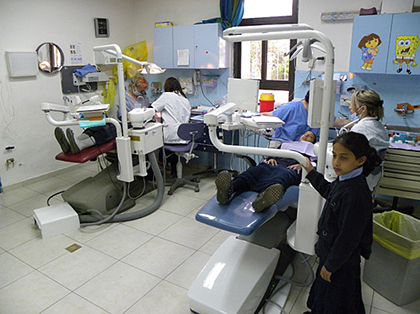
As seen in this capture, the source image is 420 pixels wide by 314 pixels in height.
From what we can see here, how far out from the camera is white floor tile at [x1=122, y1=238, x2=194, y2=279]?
2713 millimetres

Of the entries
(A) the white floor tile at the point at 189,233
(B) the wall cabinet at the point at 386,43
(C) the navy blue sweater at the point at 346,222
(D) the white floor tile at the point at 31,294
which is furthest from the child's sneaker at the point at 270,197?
(B) the wall cabinet at the point at 386,43

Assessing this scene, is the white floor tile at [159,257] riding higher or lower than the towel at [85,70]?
lower

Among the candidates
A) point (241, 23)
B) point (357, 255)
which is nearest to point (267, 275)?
point (357, 255)

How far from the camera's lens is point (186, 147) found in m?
4.12

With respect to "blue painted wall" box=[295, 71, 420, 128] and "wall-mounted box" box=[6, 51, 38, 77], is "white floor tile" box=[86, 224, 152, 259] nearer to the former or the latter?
"wall-mounted box" box=[6, 51, 38, 77]

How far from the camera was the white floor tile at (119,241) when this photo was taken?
2.97 metres

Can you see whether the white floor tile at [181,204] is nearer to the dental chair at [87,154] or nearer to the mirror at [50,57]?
the dental chair at [87,154]

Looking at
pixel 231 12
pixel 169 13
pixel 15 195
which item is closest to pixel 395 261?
pixel 231 12

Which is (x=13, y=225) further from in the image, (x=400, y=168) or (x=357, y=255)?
(x=400, y=168)

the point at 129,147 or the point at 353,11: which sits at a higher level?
the point at 353,11

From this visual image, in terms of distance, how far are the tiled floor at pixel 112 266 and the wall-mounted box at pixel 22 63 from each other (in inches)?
61.3

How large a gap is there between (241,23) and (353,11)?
144 centimetres

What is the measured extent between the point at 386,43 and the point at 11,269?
12.7 ft

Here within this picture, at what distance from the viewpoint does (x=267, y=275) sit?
2244 millimetres
